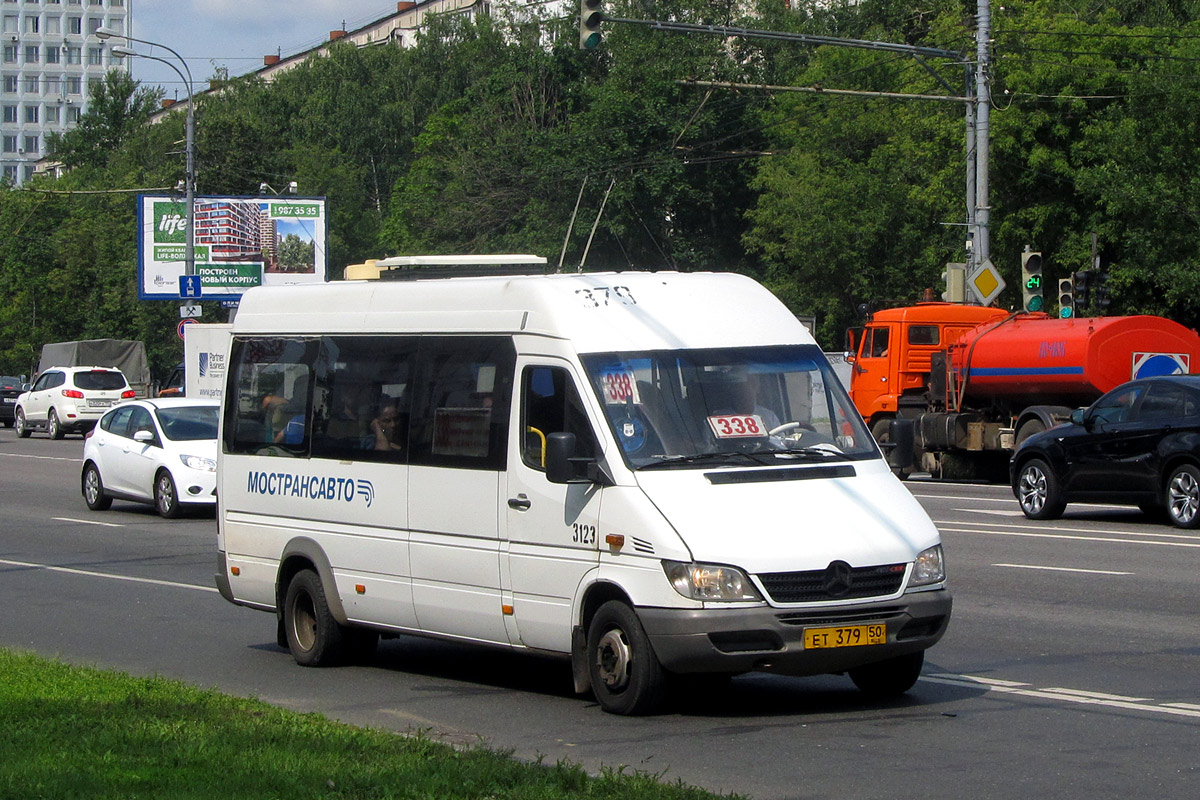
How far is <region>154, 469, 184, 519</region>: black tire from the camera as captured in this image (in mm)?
21234

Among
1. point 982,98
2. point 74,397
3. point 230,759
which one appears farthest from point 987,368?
point 74,397

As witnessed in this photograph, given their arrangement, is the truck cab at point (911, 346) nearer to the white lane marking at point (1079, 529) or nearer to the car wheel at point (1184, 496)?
the white lane marking at point (1079, 529)

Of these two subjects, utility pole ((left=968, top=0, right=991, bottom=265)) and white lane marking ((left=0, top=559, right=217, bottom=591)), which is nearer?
white lane marking ((left=0, top=559, right=217, bottom=591))

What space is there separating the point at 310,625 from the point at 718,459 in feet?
11.2

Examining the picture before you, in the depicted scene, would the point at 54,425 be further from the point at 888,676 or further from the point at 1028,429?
the point at 888,676

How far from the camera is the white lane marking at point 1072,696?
816 centimetres

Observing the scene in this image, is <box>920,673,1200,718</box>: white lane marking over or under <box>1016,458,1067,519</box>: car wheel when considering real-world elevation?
under

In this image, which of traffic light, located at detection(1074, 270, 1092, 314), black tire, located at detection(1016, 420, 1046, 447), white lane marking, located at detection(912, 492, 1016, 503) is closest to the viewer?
white lane marking, located at detection(912, 492, 1016, 503)

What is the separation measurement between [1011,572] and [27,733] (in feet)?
30.8

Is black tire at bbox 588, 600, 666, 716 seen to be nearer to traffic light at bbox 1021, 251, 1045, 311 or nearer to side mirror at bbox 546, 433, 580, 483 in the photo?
side mirror at bbox 546, 433, 580, 483

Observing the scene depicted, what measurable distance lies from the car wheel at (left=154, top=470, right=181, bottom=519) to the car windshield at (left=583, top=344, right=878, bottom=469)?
1387 centimetres

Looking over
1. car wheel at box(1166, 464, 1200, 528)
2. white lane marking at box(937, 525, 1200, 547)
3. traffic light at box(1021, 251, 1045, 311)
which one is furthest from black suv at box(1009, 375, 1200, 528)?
traffic light at box(1021, 251, 1045, 311)

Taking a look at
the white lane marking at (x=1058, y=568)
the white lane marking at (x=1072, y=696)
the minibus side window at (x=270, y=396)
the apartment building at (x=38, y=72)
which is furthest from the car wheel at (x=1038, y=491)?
the apartment building at (x=38, y=72)

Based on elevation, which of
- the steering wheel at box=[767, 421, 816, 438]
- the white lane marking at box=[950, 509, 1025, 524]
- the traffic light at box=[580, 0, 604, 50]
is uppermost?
the traffic light at box=[580, 0, 604, 50]
